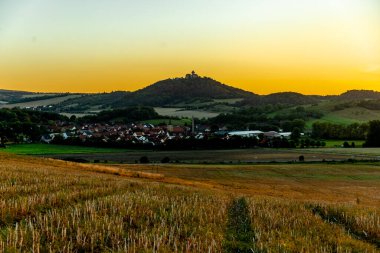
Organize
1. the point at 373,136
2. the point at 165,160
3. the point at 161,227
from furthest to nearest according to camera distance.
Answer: the point at 373,136, the point at 165,160, the point at 161,227

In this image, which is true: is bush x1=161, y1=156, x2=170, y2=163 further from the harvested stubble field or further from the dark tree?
the harvested stubble field

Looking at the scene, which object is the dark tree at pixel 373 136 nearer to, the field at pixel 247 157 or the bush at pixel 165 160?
the field at pixel 247 157

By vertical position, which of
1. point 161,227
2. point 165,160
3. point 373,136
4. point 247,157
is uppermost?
point 373,136

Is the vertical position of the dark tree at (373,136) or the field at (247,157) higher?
the dark tree at (373,136)

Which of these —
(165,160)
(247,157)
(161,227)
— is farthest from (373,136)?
(161,227)

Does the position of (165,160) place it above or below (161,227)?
below

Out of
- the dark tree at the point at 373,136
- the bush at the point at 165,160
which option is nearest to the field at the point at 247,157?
the bush at the point at 165,160

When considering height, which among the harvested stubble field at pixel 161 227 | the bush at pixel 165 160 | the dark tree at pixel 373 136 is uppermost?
the dark tree at pixel 373 136

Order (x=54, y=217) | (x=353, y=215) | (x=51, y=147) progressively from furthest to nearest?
(x=51, y=147) → (x=353, y=215) → (x=54, y=217)

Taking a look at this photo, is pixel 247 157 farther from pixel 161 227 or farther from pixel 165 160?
pixel 161 227

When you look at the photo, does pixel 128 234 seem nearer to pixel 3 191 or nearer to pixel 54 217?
pixel 54 217

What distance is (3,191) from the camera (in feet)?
89.0

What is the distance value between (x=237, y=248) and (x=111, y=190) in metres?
18.6

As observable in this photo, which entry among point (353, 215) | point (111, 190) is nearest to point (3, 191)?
point (111, 190)
